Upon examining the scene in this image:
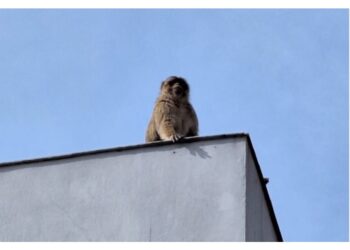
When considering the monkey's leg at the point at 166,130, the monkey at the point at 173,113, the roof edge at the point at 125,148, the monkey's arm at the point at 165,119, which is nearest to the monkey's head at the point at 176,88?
the monkey at the point at 173,113

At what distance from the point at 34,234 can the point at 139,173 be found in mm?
1694

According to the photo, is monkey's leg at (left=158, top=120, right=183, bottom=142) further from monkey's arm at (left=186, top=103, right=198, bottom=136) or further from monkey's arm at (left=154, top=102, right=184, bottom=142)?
monkey's arm at (left=186, top=103, right=198, bottom=136)

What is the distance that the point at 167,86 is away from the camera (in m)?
25.5

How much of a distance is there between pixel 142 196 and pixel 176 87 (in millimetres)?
6261

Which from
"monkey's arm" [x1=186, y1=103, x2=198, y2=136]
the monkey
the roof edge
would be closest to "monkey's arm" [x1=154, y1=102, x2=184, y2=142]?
the monkey

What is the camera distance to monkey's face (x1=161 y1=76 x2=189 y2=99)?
25.3 metres

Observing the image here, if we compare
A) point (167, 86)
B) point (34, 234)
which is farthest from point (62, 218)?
point (167, 86)

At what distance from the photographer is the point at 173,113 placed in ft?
81.1

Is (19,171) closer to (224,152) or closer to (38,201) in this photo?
(38,201)

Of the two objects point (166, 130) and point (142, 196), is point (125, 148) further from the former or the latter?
point (166, 130)

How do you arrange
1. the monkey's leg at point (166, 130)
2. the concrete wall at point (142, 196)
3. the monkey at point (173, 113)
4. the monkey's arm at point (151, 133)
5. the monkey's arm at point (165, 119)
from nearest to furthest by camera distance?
1. the concrete wall at point (142, 196)
2. the monkey's leg at point (166, 130)
3. the monkey's arm at point (165, 119)
4. the monkey at point (173, 113)
5. the monkey's arm at point (151, 133)

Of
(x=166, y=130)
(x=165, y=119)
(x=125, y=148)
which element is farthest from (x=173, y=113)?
(x=125, y=148)

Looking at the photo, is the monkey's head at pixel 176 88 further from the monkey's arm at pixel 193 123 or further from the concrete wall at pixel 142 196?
the concrete wall at pixel 142 196

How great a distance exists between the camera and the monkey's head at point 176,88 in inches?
994
